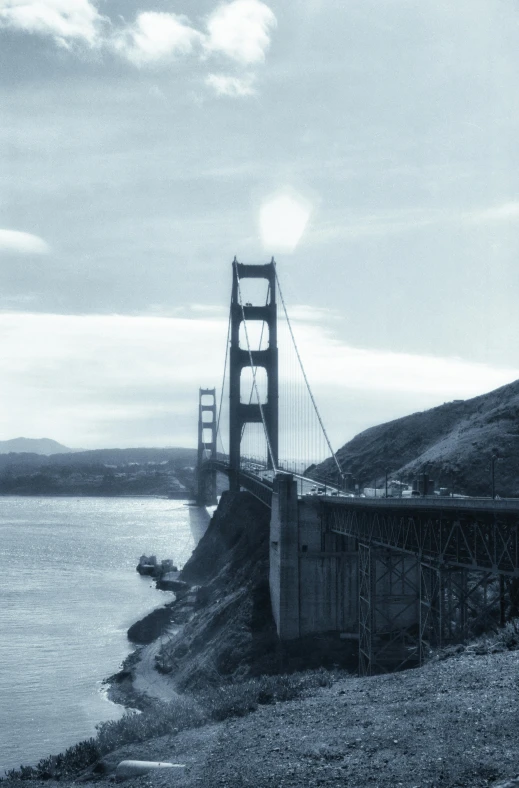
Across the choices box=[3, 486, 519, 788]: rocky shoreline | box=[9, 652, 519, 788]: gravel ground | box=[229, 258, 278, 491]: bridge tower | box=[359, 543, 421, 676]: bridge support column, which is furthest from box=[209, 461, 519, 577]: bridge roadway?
box=[229, 258, 278, 491]: bridge tower

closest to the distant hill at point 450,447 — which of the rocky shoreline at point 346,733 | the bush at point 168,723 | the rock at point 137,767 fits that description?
the bush at point 168,723

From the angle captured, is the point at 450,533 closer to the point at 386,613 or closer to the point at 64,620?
the point at 386,613

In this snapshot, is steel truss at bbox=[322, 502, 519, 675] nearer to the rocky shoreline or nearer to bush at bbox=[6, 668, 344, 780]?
the rocky shoreline

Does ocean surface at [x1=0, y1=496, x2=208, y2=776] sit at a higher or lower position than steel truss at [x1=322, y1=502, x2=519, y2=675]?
lower

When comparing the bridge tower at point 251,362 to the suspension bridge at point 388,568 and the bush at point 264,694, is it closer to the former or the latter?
the suspension bridge at point 388,568

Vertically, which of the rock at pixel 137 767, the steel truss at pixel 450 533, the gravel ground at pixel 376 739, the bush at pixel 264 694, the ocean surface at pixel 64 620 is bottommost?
the ocean surface at pixel 64 620

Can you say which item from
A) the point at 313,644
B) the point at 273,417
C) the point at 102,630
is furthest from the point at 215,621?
the point at 273,417
